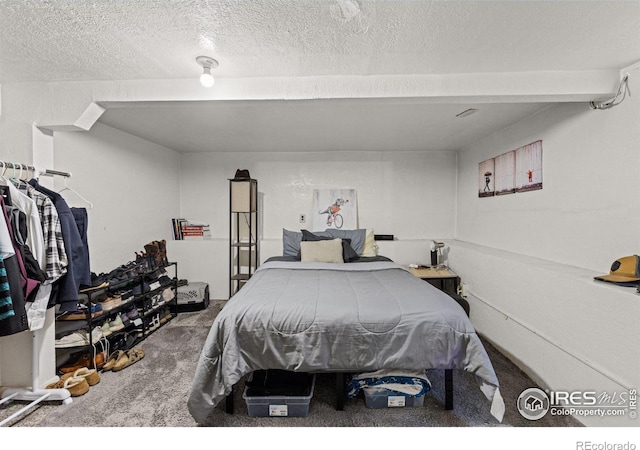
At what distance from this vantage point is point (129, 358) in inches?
92.7

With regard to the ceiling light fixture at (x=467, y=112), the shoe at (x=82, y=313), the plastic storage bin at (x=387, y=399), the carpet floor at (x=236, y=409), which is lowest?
the carpet floor at (x=236, y=409)

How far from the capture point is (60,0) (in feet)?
4.02

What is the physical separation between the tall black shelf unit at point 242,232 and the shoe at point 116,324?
120cm

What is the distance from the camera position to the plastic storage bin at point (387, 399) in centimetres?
180

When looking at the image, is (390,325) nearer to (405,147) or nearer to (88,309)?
(88,309)

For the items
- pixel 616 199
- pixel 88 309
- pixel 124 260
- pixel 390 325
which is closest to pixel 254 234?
pixel 124 260

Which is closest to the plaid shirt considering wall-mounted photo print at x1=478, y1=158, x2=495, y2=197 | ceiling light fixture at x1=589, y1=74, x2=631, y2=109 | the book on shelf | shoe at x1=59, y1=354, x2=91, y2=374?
shoe at x1=59, y1=354, x2=91, y2=374

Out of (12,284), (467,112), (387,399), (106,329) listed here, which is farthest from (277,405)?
(467,112)

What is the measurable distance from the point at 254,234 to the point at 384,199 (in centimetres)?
194

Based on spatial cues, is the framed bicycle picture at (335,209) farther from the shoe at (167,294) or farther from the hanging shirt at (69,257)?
the hanging shirt at (69,257)

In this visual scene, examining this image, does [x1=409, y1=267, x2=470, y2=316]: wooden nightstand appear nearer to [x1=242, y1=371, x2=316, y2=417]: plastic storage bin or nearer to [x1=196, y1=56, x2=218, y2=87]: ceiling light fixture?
[x1=242, y1=371, x2=316, y2=417]: plastic storage bin

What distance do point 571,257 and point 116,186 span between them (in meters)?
4.11

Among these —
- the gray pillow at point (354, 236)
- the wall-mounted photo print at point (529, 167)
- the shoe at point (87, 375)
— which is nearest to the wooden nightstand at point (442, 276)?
the gray pillow at point (354, 236)

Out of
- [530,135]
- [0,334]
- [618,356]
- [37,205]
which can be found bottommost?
[618,356]
